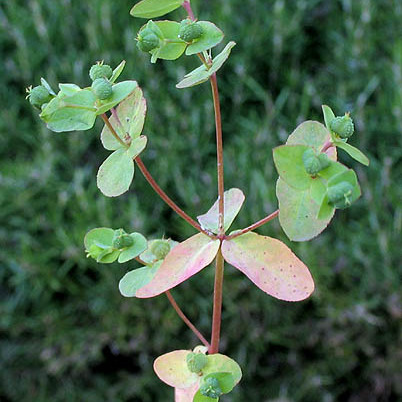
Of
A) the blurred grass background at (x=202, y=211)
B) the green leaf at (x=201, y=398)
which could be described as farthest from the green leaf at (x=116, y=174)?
the blurred grass background at (x=202, y=211)

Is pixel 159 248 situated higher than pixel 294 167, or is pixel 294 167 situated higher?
pixel 294 167

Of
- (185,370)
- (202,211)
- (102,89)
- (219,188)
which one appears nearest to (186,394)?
(185,370)

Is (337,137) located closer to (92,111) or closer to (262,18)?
(92,111)

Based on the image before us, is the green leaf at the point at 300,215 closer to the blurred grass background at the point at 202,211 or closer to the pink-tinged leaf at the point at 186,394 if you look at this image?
the pink-tinged leaf at the point at 186,394

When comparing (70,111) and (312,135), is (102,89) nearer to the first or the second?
(70,111)

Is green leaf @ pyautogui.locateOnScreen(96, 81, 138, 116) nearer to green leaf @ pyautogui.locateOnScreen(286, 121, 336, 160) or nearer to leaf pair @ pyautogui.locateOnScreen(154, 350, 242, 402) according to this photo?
green leaf @ pyautogui.locateOnScreen(286, 121, 336, 160)

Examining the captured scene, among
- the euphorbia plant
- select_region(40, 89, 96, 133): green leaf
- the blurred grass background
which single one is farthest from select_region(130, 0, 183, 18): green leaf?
the blurred grass background
